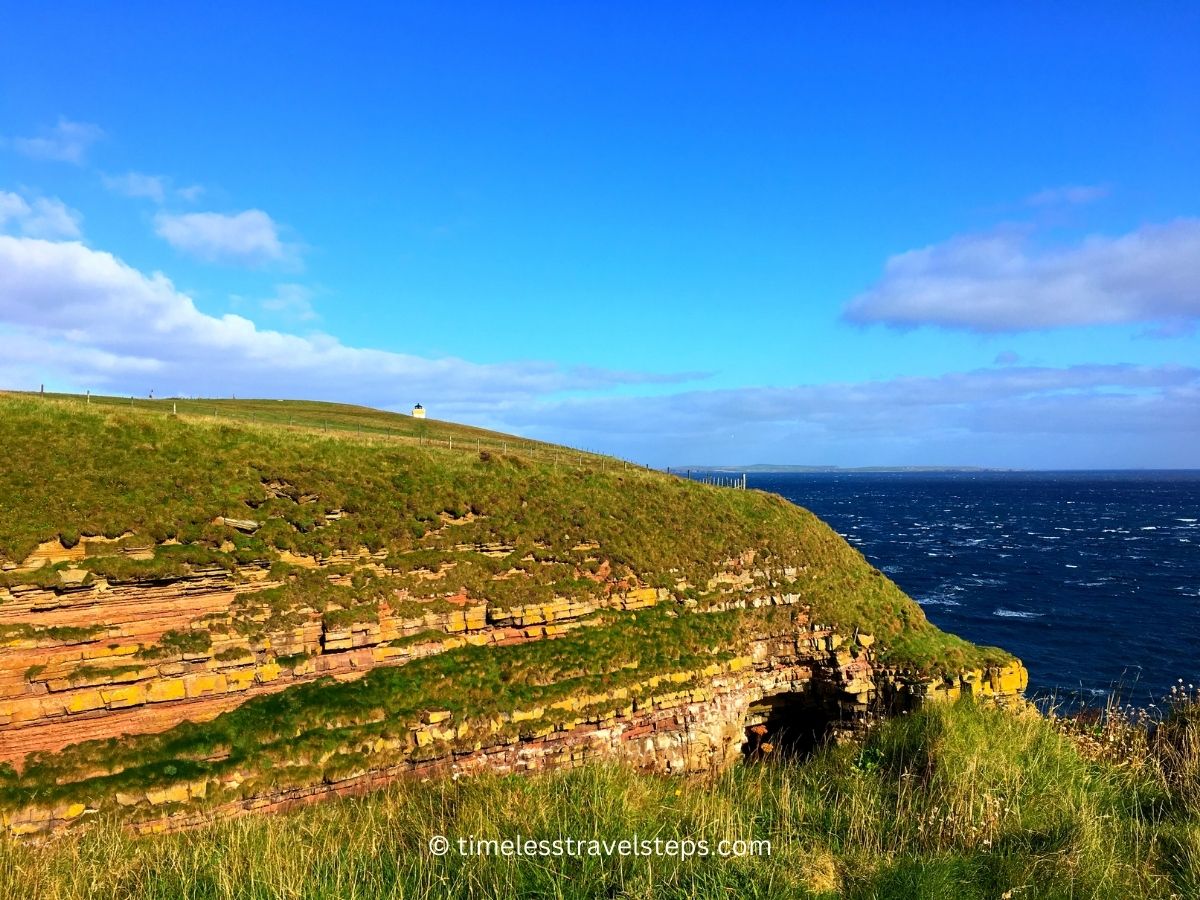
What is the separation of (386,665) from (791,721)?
17.0m

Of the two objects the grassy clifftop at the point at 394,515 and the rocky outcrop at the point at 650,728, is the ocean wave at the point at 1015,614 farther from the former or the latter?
the rocky outcrop at the point at 650,728

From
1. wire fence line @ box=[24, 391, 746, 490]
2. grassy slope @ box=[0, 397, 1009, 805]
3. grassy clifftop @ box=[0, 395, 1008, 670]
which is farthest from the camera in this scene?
Answer: wire fence line @ box=[24, 391, 746, 490]

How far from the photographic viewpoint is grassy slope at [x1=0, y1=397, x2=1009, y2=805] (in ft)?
57.5

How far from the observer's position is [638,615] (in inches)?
968

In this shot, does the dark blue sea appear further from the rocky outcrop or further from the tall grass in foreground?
the tall grass in foreground

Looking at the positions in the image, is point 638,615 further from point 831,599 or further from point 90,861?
point 90,861

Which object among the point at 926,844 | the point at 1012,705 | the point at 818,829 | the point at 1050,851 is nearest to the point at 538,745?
the point at 818,829

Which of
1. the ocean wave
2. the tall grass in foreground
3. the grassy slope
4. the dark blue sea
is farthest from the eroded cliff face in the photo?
the ocean wave

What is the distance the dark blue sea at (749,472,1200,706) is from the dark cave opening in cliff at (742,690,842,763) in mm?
8767

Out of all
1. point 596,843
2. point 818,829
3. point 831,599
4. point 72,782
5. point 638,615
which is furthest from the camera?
point 831,599

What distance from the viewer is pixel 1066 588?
59656 millimetres

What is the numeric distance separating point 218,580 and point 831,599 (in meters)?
24.0

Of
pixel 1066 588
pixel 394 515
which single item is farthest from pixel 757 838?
pixel 1066 588

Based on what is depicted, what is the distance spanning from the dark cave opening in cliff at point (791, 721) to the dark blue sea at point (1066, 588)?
28.8ft
